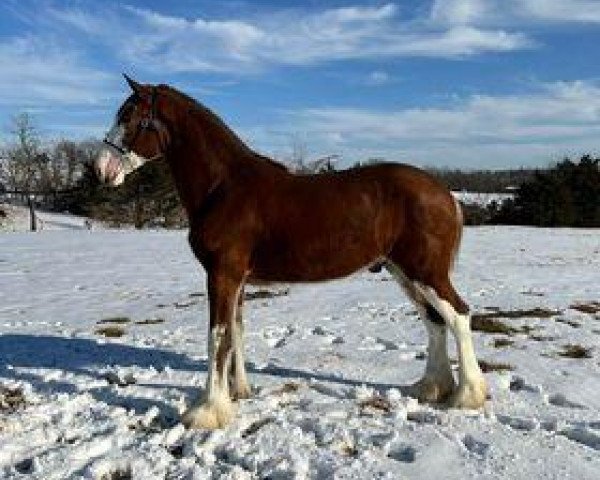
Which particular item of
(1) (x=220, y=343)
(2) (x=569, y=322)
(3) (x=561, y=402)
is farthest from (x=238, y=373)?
(2) (x=569, y=322)

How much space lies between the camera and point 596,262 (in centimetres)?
2041

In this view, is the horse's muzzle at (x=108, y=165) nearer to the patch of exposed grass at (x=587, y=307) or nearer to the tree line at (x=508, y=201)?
the patch of exposed grass at (x=587, y=307)

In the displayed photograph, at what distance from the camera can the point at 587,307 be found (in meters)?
12.2

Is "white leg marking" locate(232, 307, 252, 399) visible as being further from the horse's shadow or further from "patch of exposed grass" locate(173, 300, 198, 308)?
"patch of exposed grass" locate(173, 300, 198, 308)

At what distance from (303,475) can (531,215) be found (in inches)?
1499

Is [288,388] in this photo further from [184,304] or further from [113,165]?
[184,304]

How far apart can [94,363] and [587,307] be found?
6948 millimetres

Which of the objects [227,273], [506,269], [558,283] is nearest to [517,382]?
[227,273]

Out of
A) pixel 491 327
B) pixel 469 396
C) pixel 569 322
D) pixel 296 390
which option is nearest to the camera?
pixel 469 396

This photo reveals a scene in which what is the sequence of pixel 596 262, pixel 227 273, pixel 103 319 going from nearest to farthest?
pixel 227 273 → pixel 103 319 → pixel 596 262

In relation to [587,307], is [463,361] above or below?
above

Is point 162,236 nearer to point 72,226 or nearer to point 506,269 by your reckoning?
point 506,269

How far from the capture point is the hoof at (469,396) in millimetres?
6996

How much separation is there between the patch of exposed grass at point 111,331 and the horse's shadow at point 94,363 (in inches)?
16.2
